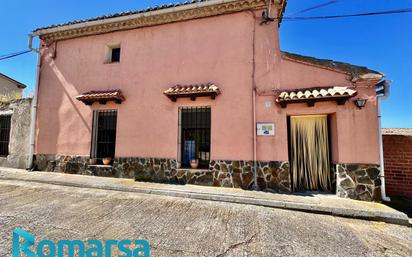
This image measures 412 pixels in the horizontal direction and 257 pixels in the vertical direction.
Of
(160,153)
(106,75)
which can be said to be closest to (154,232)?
(160,153)

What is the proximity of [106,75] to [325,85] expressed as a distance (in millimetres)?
8353

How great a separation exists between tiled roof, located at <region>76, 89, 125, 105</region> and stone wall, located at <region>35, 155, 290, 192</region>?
2362mm

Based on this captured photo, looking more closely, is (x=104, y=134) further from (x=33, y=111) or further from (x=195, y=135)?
(x=195, y=135)

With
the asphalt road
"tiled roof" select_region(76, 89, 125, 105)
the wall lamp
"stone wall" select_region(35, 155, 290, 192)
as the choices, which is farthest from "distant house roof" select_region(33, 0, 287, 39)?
the asphalt road

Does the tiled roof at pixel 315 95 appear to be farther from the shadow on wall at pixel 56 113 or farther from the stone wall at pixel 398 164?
the shadow on wall at pixel 56 113

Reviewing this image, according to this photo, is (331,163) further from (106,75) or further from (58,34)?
(58,34)

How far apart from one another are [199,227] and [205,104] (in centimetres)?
436

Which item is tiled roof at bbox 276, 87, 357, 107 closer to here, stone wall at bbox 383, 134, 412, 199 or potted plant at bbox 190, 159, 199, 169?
stone wall at bbox 383, 134, 412, 199

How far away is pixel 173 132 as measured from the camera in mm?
7543

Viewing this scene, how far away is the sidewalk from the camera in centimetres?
473

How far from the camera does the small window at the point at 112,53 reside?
890 cm

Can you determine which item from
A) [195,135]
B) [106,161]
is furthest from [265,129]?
[106,161]

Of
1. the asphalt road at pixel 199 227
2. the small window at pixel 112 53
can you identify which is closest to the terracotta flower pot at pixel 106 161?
the asphalt road at pixel 199 227

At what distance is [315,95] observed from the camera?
5902 millimetres
